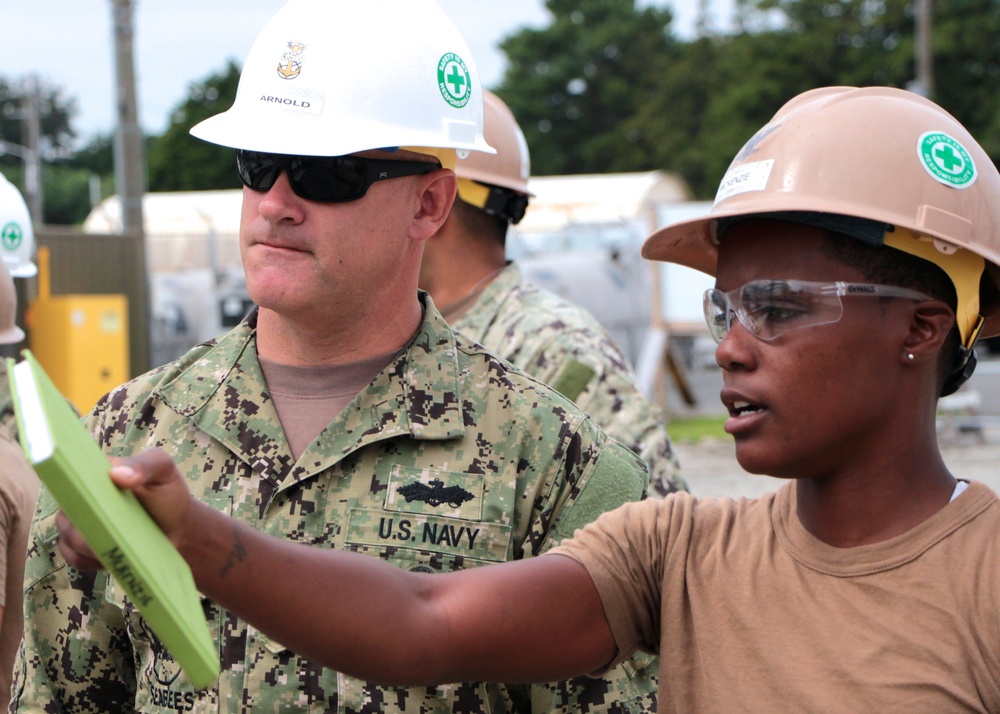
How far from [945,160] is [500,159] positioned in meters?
3.25

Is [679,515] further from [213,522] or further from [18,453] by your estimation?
[18,453]

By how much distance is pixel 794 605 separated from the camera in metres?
2.13

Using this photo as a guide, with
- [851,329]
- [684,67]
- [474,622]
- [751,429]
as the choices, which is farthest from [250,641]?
[684,67]

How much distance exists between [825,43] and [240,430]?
49.4 m

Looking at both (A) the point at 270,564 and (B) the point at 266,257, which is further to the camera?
(B) the point at 266,257

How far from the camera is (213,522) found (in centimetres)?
178

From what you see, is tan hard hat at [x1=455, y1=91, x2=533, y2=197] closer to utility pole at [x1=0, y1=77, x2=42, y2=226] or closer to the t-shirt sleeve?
the t-shirt sleeve

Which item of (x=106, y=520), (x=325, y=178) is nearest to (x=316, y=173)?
(x=325, y=178)

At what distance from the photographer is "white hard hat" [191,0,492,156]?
9.18 feet

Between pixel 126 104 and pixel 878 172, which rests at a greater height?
pixel 878 172

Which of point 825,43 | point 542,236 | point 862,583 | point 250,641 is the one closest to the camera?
point 862,583

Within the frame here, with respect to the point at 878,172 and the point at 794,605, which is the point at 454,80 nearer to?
the point at 878,172

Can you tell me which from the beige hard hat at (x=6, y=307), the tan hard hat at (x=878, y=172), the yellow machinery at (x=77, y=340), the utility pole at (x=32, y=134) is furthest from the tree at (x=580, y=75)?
the tan hard hat at (x=878, y=172)

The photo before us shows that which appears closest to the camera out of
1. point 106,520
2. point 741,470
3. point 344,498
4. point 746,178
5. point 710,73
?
point 106,520
